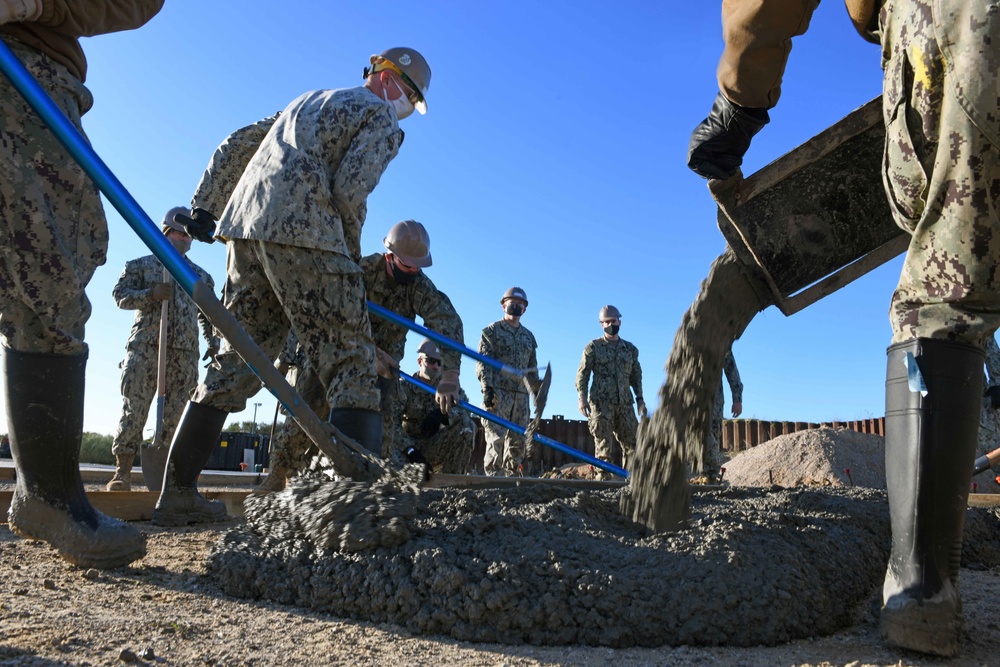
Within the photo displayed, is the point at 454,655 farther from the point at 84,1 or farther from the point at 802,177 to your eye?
the point at 84,1

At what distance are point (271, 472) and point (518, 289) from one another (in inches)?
210

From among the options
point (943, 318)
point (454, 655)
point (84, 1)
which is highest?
point (84, 1)

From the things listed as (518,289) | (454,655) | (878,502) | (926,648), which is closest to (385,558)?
(454,655)

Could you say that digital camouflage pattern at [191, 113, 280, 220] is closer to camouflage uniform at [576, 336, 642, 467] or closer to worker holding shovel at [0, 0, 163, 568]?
worker holding shovel at [0, 0, 163, 568]

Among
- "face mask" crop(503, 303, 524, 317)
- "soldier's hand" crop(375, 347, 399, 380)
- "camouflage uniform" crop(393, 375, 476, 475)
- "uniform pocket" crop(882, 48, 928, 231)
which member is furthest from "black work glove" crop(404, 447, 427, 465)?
"face mask" crop(503, 303, 524, 317)

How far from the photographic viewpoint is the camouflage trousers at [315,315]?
114 inches

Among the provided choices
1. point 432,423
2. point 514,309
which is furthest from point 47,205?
point 514,309

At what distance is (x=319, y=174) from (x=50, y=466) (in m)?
1.45

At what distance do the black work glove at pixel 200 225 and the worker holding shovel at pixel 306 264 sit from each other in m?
0.27

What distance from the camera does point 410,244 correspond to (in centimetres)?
463

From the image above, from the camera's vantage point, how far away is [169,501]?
3.02 m

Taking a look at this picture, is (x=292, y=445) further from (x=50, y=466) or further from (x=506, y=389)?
(x=506, y=389)

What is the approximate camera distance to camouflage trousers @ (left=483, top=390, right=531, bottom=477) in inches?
339

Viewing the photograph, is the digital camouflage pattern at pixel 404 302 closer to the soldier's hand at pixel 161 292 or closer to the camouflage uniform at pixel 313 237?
the camouflage uniform at pixel 313 237
